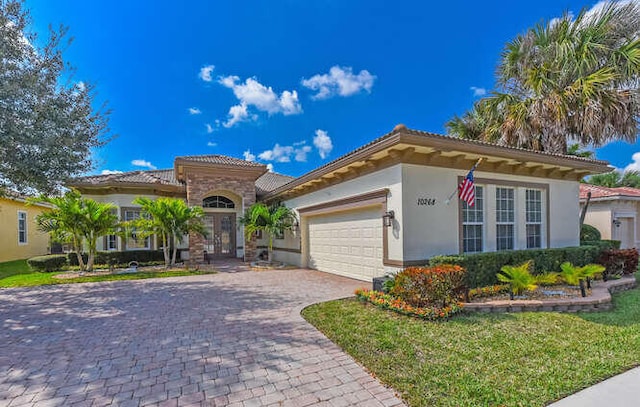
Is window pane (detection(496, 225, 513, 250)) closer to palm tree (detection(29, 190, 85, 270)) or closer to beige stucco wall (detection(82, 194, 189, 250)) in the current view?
palm tree (detection(29, 190, 85, 270))

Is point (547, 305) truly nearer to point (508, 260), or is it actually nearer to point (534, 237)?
point (508, 260)

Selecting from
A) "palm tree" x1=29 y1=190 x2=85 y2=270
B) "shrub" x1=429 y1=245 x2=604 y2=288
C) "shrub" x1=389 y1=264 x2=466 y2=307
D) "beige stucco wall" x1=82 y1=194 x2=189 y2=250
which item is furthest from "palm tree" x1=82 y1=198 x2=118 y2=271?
"shrub" x1=429 y1=245 x2=604 y2=288

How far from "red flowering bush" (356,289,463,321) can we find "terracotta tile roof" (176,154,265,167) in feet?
36.3

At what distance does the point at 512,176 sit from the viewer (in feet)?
30.2

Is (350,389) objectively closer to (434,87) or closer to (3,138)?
(3,138)

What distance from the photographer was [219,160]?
51.3ft

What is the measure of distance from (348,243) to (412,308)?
4.69 meters

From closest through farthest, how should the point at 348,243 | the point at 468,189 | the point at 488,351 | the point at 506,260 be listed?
the point at 488,351
the point at 468,189
the point at 506,260
the point at 348,243

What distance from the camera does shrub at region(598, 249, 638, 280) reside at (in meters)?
9.17

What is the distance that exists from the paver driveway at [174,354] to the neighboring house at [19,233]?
541 inches

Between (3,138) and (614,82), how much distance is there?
19.0 meters

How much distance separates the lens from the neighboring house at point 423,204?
7586 mm

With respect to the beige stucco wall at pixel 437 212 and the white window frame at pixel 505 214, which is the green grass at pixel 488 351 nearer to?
the beige stucco wall at pixel 437 212

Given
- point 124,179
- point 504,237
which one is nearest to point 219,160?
point 124,179
